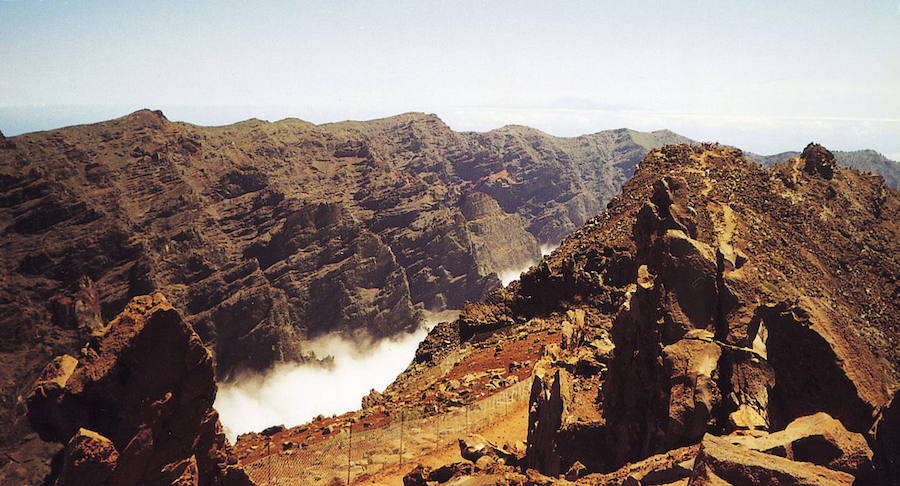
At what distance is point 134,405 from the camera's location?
544 inches

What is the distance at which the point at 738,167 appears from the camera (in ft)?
135

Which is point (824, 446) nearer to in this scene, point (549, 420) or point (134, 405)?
point (549, 420)

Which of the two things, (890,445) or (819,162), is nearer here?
(890,445)

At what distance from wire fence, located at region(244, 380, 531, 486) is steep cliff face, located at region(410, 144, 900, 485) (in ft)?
16.9

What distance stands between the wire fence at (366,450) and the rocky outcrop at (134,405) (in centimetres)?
477

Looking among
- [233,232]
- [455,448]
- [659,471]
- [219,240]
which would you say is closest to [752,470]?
[659,471]

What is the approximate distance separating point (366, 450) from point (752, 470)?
1610 cm

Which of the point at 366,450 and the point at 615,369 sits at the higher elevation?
the point at 615,369

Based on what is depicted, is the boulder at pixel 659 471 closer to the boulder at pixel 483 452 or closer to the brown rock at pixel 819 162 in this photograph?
the boulder at pixel 483 452

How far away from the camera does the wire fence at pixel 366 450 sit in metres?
20.0

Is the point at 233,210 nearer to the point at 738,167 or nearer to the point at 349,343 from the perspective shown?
the point at 349,343

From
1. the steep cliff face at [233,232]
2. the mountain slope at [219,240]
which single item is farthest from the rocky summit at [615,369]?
the steep cliff face at [233,232]

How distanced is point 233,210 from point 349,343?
136 feet

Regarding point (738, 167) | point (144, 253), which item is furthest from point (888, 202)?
point (144, 253)
